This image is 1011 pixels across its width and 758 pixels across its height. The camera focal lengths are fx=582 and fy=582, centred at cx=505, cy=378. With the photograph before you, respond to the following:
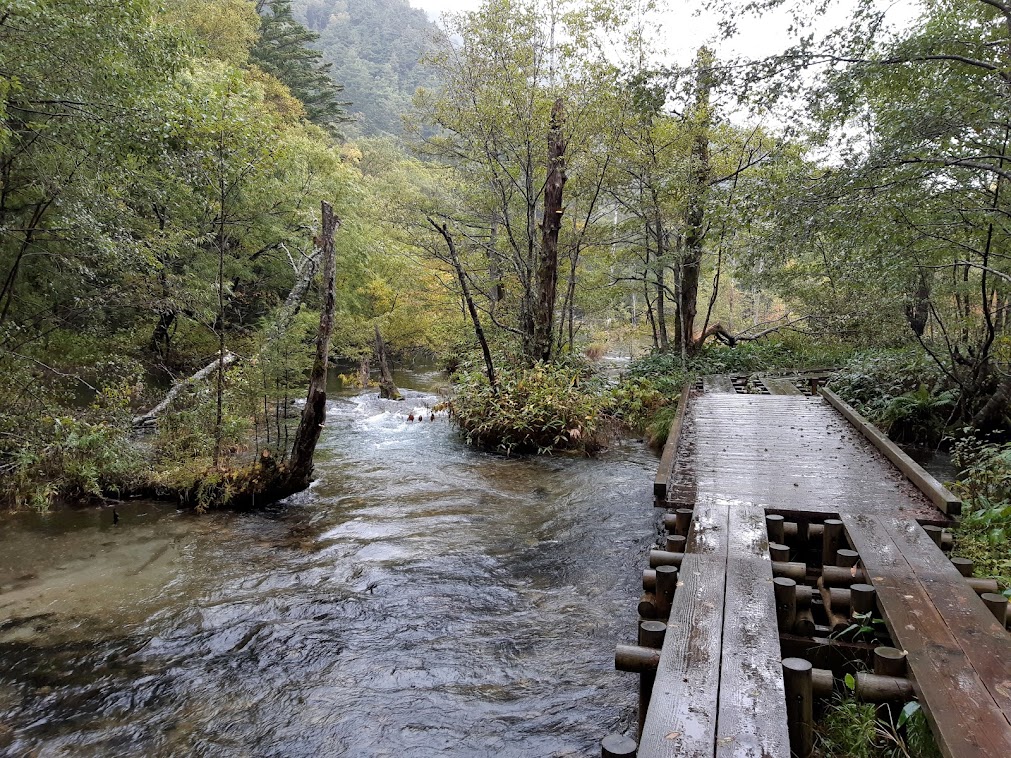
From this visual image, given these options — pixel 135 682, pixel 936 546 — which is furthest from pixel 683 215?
pixel 135 682

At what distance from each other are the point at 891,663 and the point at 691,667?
102cm

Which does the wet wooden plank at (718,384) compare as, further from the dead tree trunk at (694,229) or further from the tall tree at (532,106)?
the tall tree at (532,106)

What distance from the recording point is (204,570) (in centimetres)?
578

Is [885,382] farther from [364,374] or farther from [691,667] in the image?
[364,374]

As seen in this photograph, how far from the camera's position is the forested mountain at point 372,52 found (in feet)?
196

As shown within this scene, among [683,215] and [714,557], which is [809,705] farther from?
[683,215]

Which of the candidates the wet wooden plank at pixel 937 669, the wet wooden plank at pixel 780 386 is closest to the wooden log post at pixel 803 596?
the wet wooden plank at pixel 937 669

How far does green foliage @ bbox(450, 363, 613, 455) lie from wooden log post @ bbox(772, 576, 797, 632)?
23.4 feet

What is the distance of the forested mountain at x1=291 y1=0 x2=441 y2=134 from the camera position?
59750mm

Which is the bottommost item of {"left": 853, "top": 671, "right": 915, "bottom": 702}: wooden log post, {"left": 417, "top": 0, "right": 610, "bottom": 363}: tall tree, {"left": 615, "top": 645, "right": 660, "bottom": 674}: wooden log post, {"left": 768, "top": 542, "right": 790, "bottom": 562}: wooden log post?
{"left": 853, "top": 671, "right": 915, "bottom": 702}: wooden log post

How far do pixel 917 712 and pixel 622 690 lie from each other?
67.3 inches

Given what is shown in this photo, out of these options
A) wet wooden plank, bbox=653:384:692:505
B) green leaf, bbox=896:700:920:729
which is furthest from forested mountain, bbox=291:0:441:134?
green leaf, bbox=896:700:920:729

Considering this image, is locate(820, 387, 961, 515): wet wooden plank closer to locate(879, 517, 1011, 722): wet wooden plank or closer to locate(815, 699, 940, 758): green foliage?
locate(879, 517, 1011, 722): wet wooden plank

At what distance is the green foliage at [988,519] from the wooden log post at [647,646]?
9.60 feet
